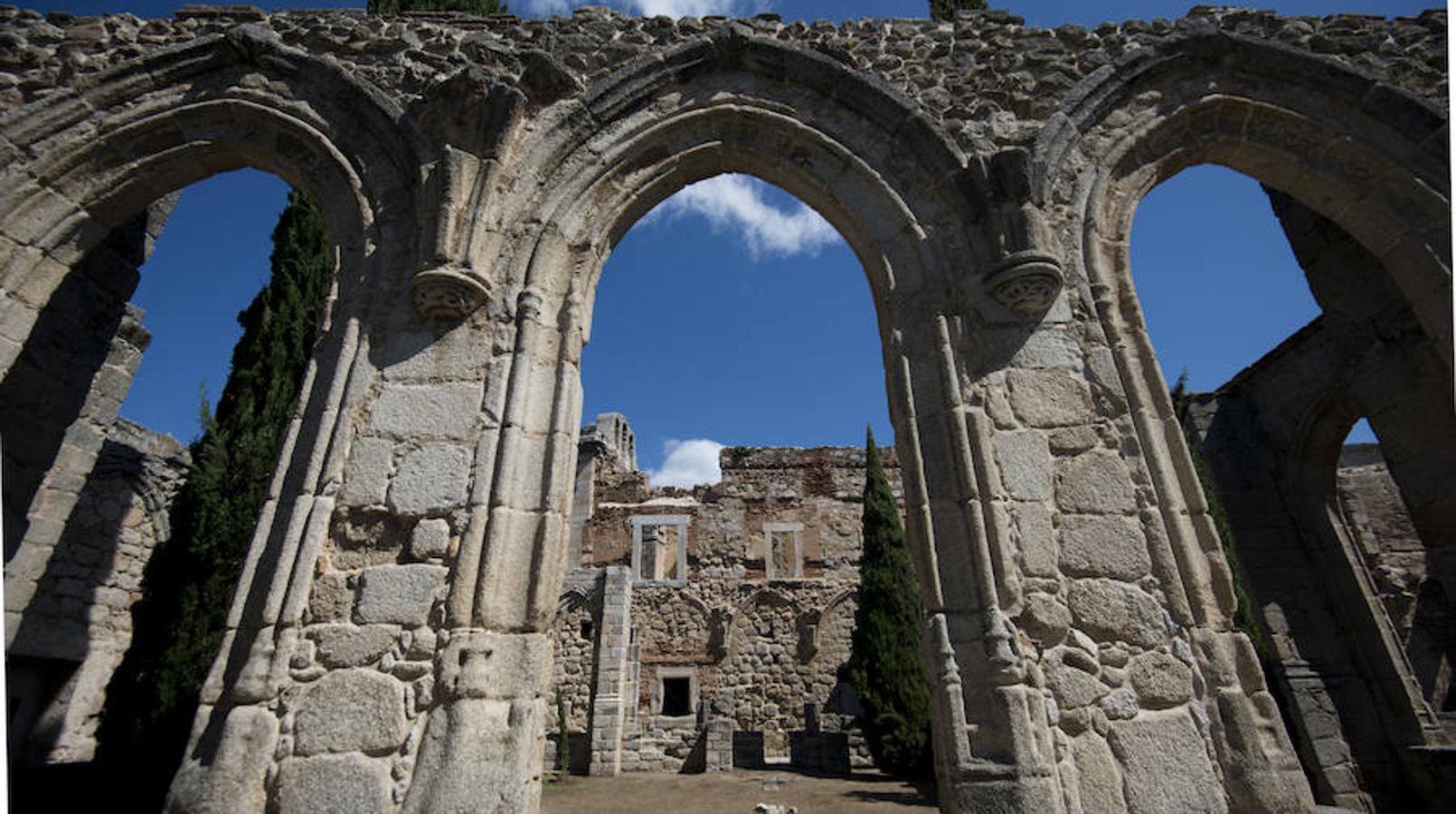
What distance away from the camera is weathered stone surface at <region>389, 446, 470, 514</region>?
347cm

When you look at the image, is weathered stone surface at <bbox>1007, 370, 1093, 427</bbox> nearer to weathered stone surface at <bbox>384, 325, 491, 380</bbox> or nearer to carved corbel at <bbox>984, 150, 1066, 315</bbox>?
carved corbel at <bbox>984, 150, 1066, 315</bbox>

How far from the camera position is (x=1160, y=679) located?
3.20 metres

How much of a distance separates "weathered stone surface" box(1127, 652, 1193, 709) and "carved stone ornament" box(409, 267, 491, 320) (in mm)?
3832

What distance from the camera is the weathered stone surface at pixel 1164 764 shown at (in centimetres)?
296

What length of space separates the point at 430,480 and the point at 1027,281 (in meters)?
3.39

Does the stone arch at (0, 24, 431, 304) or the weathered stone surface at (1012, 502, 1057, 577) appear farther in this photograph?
the stone arch at (0, 24, 431, 304)

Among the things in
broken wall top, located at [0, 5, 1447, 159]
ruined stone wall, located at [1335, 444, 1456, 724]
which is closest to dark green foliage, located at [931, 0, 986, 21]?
broken wall top, located at [0, 5, 1447, 159]

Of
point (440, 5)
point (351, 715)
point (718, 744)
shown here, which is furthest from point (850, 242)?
point (718, 744)

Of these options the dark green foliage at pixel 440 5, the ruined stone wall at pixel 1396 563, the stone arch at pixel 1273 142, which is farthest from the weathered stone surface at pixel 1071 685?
the dark green foliage at pixel 440 5

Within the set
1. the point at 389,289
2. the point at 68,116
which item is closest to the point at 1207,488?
the point at 389,289

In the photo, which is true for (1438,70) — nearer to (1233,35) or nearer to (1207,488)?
(1233,35)

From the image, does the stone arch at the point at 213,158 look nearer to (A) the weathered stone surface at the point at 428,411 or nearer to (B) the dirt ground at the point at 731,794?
(A) the weathered stone surface at the point at 428,411

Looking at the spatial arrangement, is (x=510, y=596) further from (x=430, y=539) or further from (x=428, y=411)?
(x=428, y=411)

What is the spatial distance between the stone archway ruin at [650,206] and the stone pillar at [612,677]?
9.25 metres
